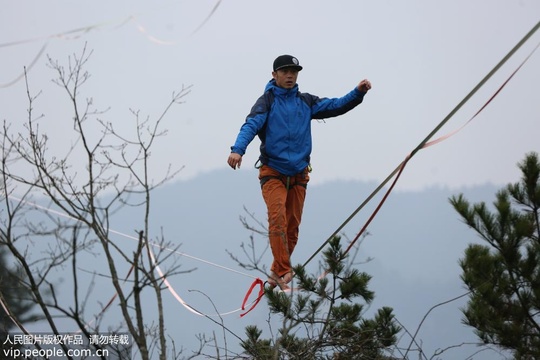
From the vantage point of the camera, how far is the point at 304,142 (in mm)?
7699

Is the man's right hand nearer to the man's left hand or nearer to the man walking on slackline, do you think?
the man walking on slackline

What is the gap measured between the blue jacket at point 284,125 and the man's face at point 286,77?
4cm

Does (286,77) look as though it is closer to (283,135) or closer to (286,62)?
(286,62)

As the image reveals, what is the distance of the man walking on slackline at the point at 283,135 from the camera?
25.0ft

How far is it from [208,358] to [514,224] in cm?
357

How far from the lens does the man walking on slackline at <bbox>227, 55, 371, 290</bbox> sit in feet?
25.0

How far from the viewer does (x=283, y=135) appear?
7629 mm

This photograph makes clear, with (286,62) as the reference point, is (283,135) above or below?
below

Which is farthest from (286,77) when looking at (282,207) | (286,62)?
(282,207)

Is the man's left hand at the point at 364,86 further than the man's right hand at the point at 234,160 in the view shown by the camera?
Yes

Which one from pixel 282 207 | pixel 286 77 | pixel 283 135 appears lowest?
pixel 282 207

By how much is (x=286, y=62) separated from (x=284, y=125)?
438 millimetres

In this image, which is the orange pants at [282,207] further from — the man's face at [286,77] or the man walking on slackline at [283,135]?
the man's face at [286,77]

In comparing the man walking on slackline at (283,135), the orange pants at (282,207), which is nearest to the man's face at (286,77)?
the man walking on slackline at (283,135)
